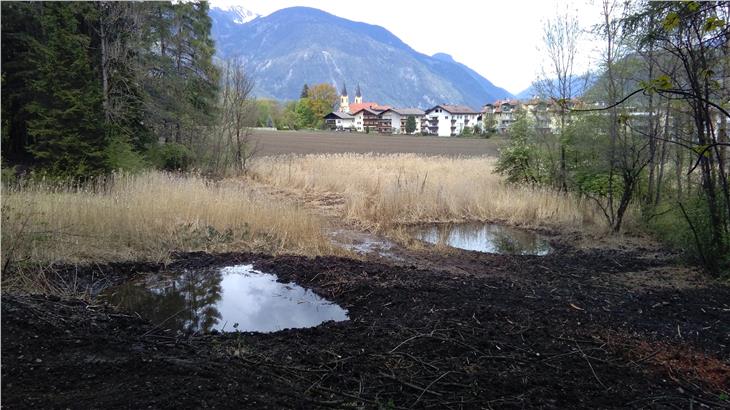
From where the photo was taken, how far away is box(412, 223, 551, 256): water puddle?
1052 centimetres

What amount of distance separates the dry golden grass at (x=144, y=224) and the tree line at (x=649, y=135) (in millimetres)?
5427

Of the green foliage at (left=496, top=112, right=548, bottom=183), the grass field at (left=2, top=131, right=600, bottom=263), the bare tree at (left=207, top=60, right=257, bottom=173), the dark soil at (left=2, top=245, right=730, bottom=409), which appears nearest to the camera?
the dark soil at (left=2, top=245, right=730, bottom=409)

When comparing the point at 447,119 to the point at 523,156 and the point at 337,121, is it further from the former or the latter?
the point at 523,156

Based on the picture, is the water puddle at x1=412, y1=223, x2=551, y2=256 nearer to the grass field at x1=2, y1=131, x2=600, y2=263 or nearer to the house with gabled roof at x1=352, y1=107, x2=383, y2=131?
the grass field at x1=2, y1=131, x2=600, y2=263

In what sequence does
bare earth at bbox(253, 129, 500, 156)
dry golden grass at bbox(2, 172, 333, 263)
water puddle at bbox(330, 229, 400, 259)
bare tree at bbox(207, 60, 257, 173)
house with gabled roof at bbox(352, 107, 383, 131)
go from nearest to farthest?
dry golden grass at bbox(2, 172, 333, 263) → water puddle at bbox(330, 229, 400, 259) → bare tree at bbox(207, 60, 257, 173) → bare earth at bbox(253, 129, 500, 156) → house with gabled roof at bbox(352, 107, 383, 131)

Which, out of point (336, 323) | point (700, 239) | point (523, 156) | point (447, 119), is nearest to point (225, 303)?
point (336, 323)

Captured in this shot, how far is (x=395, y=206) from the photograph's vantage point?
12977 mm

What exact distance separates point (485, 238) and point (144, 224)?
24.7 ft

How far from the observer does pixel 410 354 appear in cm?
357

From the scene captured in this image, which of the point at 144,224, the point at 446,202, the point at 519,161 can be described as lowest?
the point at 446,202

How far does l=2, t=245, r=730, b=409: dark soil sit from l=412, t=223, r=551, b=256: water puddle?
15.1 feet

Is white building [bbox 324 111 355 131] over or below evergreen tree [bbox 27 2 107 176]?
over

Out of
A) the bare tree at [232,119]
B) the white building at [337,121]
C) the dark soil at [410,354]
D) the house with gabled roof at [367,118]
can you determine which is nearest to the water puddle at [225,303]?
the dark soil at [410,354]

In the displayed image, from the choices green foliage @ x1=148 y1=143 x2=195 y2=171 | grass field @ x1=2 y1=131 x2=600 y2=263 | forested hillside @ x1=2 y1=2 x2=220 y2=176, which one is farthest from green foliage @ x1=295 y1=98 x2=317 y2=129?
grass field @ x1=2 y1=131 x2=600 y2=263
